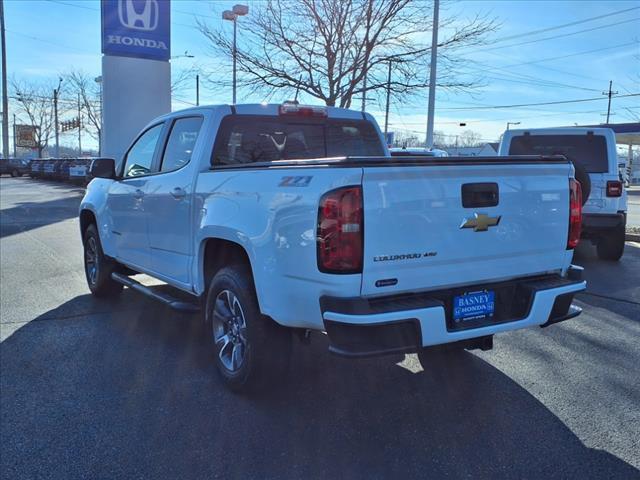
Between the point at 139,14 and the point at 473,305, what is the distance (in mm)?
15861

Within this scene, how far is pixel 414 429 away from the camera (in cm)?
334

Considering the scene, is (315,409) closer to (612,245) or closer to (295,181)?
(295,181)

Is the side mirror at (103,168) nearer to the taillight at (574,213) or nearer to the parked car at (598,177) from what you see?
the taillight at (574,213)

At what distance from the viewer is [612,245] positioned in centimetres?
891

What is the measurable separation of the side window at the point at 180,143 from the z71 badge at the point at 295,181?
1.57 m

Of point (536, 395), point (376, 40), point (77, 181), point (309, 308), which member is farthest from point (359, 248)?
point (77, 181)

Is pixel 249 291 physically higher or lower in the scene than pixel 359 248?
lower

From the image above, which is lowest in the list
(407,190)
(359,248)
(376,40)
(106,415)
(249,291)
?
(106,415)

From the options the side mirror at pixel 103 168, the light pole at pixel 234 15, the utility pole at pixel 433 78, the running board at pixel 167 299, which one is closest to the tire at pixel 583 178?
the running board at pixel 167 299

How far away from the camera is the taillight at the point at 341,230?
285cm

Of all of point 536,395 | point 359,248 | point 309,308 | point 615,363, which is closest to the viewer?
point 359,248

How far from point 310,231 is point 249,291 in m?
0.81

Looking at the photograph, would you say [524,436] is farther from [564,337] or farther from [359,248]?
[564,337]

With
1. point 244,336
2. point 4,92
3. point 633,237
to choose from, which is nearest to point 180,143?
point 244,336
